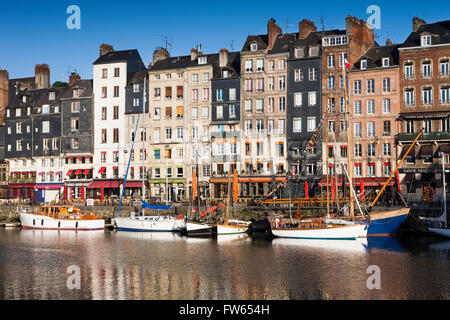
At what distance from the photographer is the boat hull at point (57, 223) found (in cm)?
6638

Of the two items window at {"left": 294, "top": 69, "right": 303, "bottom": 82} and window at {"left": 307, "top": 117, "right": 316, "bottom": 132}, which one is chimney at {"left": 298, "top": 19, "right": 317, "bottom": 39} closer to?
window at {"left": 294, "top": 69, "right": 303, "bottom": 82}

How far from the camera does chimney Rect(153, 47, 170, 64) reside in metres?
86.8

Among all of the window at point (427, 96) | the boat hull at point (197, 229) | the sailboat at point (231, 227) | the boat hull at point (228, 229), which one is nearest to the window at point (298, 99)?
the window at point (427, 96)

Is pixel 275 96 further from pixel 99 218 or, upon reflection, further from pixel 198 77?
pixel 99 218

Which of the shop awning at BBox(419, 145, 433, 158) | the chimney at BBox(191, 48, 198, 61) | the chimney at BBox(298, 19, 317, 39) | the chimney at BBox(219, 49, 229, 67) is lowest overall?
the shop awning at BBox(419, 145, 433, 158)

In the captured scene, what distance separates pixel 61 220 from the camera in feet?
221

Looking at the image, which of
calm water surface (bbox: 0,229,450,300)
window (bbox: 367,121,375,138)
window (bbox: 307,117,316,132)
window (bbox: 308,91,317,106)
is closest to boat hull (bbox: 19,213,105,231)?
calm water surface (bbox: 0,229,450,300)

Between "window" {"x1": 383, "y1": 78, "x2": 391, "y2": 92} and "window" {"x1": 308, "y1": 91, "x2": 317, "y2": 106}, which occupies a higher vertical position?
"window" {"x1": 383, "y1": 78, "x2": 391, "y2": 92}

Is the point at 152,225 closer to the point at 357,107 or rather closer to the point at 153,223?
the point at 153,223

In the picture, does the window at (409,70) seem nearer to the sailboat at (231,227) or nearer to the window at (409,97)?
the window at (409,97)

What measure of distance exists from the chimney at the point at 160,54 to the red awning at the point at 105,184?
18.4 m

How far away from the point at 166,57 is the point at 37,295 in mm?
58843

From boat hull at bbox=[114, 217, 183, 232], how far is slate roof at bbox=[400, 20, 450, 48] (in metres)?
32.5

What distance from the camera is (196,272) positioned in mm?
38438
